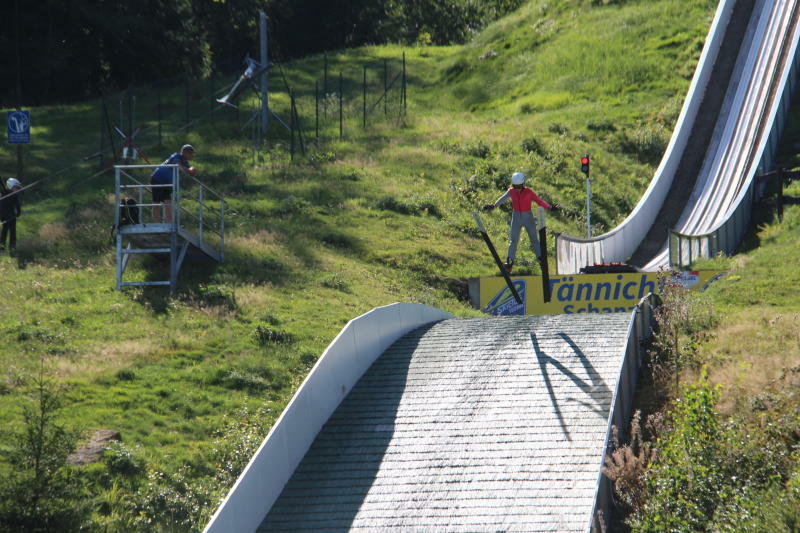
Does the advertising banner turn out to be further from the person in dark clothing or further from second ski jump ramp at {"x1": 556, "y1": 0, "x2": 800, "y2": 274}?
the person in dark clothing

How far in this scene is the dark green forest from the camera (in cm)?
5000

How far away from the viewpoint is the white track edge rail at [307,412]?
39.6ft

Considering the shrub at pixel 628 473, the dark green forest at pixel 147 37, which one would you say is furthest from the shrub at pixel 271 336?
the dark green forest at pixel 147 37

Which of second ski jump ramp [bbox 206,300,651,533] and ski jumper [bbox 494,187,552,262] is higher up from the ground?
ski jumper [bbox 494,187,552,262]

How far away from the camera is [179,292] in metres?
21.1

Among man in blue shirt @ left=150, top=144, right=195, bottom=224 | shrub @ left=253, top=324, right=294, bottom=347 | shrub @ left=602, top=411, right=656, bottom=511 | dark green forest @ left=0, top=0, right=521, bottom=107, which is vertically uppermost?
dark green forest @ left=0, top=0, right=521, bottom=107

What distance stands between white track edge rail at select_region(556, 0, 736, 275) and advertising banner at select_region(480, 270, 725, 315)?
13.4ft

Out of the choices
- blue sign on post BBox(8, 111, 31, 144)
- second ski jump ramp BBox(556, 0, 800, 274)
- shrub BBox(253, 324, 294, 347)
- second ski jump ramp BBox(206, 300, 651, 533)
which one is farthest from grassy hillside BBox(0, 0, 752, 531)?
blue sign on post BBox(8, 111, 31, 144)

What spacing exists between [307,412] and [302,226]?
14.2 meters

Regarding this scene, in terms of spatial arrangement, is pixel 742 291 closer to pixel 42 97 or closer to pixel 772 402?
pixel 772 402

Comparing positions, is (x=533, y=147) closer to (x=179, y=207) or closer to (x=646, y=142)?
(x=646, y=142)

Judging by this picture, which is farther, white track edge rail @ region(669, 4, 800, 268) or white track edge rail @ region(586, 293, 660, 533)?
white track edge rail @ region(669, 4, 800, 268)

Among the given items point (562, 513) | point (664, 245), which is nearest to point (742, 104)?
point (664, 245)

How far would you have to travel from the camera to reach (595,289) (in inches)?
864
